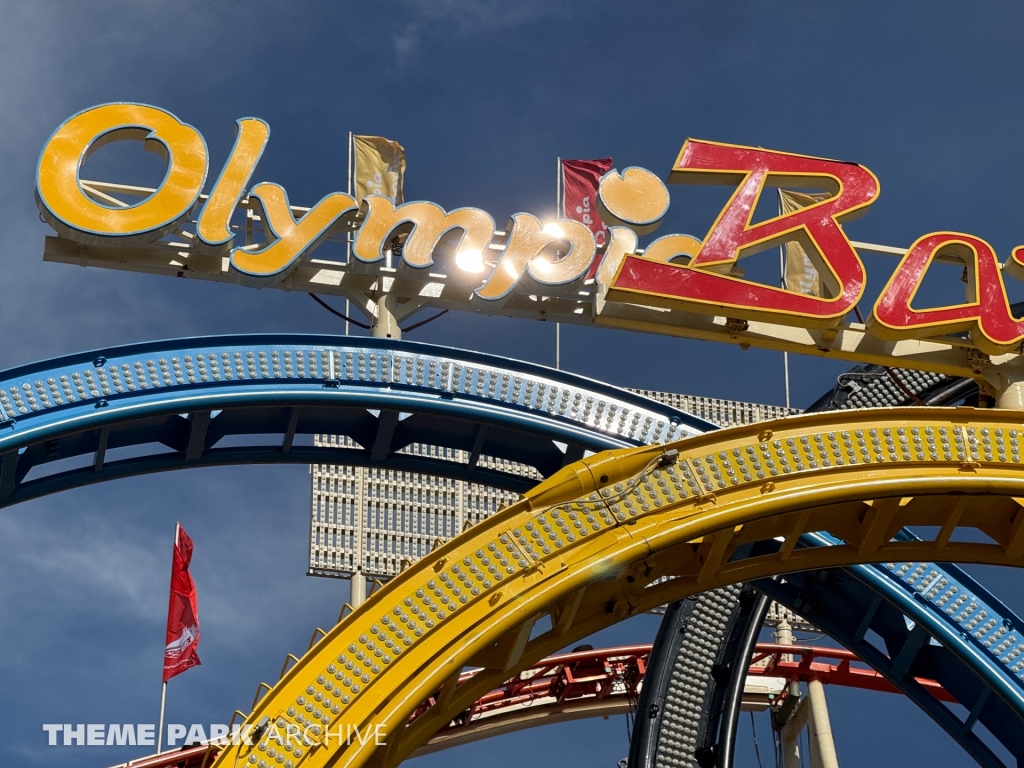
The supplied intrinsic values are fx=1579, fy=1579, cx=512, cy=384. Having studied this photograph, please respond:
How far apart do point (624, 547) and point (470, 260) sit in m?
4.02

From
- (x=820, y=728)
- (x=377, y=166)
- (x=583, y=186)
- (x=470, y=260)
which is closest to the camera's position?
(x=470, y=260)

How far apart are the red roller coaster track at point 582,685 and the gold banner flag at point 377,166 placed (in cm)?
745

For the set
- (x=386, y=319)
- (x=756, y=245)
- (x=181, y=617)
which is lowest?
(x=386, y=319)

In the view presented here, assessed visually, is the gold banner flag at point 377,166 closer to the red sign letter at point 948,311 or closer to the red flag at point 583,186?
the red flag at point 583,186

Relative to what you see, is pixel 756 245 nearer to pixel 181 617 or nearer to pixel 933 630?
pixel 933 630

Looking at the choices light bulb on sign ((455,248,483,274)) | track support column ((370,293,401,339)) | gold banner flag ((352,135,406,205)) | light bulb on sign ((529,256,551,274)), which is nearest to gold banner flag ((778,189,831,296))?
gold banner flag ((352,135,406,205))

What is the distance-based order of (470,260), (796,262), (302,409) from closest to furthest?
1. (302,409)
2. (470,260)
3. (796,262)

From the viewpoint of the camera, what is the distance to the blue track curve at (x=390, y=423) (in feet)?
34.5

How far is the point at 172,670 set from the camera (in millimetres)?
22719

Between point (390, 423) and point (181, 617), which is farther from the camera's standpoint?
point (181, 617)

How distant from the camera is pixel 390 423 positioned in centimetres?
1137

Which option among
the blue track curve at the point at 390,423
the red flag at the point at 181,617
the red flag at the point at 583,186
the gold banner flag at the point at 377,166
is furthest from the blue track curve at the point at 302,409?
the red flag at the point at 181,617

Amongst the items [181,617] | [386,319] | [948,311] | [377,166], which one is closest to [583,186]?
[377,166]

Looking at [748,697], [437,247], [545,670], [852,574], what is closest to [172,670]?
[545,670]
